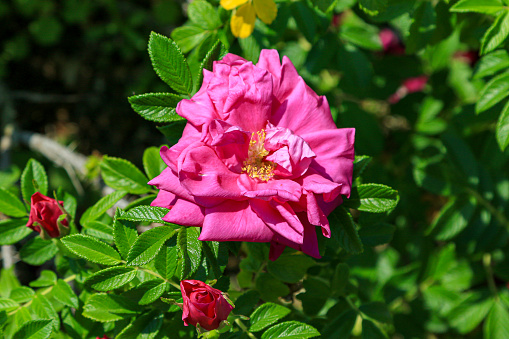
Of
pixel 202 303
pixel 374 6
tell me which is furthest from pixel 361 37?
pixel 202 303

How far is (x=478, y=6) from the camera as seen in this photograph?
1274 millimetres

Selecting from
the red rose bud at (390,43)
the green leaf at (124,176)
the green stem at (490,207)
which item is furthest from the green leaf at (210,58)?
the red rose bud at (390,43)

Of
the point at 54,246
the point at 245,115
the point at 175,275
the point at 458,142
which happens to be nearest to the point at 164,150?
the point at 245,115

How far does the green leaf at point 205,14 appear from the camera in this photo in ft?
4.60

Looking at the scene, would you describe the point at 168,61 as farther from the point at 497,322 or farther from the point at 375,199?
the point at 497,322

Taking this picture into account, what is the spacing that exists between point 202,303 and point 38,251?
30.2 inches

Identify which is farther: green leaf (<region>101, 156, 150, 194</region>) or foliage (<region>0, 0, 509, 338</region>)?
green leaf (<region>101, 156, 150, 194</region>)

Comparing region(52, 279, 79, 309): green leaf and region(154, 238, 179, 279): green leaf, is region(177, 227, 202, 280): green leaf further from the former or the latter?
region(52, 279, 79, 309): green leaf

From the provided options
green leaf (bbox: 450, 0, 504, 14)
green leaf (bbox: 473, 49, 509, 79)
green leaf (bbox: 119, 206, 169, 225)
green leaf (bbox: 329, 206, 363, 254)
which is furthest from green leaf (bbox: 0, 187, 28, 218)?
green leaf (bbox: 473, 49, 509, 79)

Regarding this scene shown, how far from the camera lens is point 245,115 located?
3.58 ft

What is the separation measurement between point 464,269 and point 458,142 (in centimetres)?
69

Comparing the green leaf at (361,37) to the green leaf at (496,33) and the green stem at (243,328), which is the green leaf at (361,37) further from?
the green stem at (243,328)

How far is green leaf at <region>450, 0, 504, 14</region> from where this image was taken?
4.16 ft

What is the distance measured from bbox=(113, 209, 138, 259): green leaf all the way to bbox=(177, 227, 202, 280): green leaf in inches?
6.8
